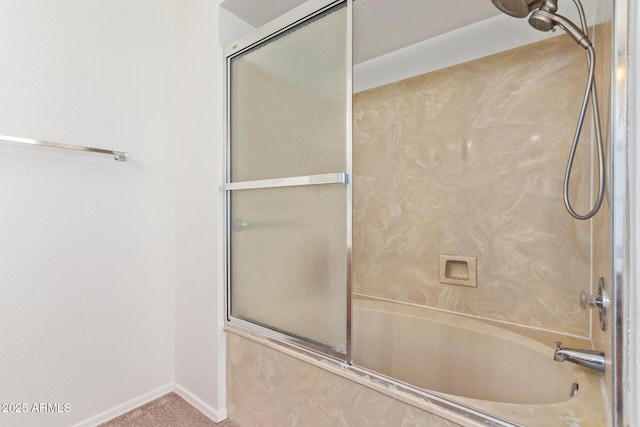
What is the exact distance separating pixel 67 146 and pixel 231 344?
1.17 m

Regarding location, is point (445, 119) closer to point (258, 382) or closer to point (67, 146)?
point (258, 382)

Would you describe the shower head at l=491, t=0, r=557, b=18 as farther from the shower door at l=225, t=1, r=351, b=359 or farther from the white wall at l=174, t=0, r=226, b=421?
the white wall at l=174, t=0, r=226, b=421

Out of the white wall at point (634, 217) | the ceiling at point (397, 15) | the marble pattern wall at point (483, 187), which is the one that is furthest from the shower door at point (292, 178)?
the marble pattern wall at point (483, 187)

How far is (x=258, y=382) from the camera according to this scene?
1.44 meters

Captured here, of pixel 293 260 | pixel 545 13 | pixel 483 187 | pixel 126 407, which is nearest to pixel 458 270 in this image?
pixel 483 187

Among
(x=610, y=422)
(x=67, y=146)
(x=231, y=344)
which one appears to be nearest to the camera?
(x=610, y=422)

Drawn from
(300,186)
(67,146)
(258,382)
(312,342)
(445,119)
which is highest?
(445,119)

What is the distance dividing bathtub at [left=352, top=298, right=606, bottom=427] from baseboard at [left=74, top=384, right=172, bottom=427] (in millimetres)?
1110

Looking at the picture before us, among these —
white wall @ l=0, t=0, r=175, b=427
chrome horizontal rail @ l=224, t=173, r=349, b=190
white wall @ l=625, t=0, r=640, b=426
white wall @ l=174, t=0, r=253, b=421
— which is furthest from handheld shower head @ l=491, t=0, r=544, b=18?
white wall @ l=0, t=0, r=175, b=427

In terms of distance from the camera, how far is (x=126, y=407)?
164 centimetres

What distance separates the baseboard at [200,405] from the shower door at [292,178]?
1.48 feet

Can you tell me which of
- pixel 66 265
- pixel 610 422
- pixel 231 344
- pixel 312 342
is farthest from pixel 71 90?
pixel 610 422

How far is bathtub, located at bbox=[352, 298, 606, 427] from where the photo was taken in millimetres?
869

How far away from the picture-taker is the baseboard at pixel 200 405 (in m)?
1.57
